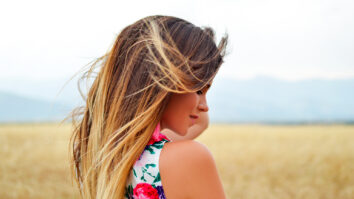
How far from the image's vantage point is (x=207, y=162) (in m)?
1.16

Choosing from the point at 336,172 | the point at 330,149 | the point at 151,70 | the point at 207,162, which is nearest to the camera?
the point at 207,162

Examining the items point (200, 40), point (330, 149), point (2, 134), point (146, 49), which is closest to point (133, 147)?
point (146, 49)

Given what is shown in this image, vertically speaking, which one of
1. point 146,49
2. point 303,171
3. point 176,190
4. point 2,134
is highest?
point 146,49

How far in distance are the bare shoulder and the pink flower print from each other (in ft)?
0.23

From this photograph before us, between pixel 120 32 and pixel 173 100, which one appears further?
pixel 120 32

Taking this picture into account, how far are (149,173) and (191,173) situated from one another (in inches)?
6.2

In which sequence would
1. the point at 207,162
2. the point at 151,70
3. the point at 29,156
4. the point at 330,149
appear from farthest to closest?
the point at 330,149 → the point at 29,156 → the point at 151,70 → the point at 207,162

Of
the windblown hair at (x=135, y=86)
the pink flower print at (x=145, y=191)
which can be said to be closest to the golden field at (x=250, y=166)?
the windblown hair at (x=135, y=86)

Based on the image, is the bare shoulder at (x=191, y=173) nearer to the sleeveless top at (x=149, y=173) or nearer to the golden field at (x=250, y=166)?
the sleeveless top at (x=149, y=173)

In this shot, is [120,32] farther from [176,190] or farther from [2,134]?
[2,134]

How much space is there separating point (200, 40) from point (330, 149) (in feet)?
16.1

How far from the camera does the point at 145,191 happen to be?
124cm

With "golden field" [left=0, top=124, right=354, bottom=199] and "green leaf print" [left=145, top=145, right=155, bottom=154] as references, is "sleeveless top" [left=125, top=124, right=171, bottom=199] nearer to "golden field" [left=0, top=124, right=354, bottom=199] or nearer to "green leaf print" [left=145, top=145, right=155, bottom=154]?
"green leaf print" [left=145, top=145, right=155, bottom=154]

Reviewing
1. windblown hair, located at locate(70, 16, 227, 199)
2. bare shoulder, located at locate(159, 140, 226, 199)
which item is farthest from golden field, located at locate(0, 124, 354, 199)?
bare shoulder, located at locate(159, 140, 226, 199)
